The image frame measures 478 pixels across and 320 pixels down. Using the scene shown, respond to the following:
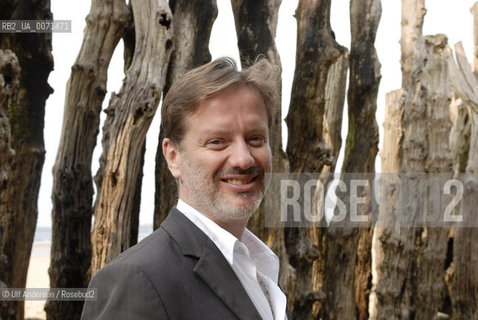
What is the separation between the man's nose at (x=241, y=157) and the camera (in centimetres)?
196

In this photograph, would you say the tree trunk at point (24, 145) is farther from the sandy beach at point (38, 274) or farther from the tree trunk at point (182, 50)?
the sandy beach at point (38, 274)

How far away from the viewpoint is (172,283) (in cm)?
180

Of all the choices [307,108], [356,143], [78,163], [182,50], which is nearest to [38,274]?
[356,143]

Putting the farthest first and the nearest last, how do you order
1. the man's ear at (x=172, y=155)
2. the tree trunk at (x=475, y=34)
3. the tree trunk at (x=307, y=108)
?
the tree trunk at (x=475, y=34)
the tree trunk at (x=307, y=108)
the man's ear at (x=172, y=155)

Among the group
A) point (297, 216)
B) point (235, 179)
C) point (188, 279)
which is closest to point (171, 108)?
point (235, 179)

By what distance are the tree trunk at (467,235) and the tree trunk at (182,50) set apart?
3.14 meters

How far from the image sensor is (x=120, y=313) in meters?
1.73

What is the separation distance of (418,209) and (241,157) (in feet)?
19.5

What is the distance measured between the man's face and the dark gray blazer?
9cm

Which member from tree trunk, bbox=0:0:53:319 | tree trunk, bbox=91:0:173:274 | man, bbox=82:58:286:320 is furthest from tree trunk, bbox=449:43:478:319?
man, bbox=82:58:286:320

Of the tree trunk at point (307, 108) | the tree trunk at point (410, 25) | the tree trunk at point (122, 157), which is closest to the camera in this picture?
the tree trunk at point (122, 157)

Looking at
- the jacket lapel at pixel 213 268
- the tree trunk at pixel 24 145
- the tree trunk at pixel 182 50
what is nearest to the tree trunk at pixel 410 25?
the tree trunk at pixel 182 50

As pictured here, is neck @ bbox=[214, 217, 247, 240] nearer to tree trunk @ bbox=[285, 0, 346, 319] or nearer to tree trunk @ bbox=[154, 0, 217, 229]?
tree trunk @ bbox=[154, 0, 217, 229]

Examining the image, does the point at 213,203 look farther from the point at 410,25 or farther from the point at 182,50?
the point at 410,25
